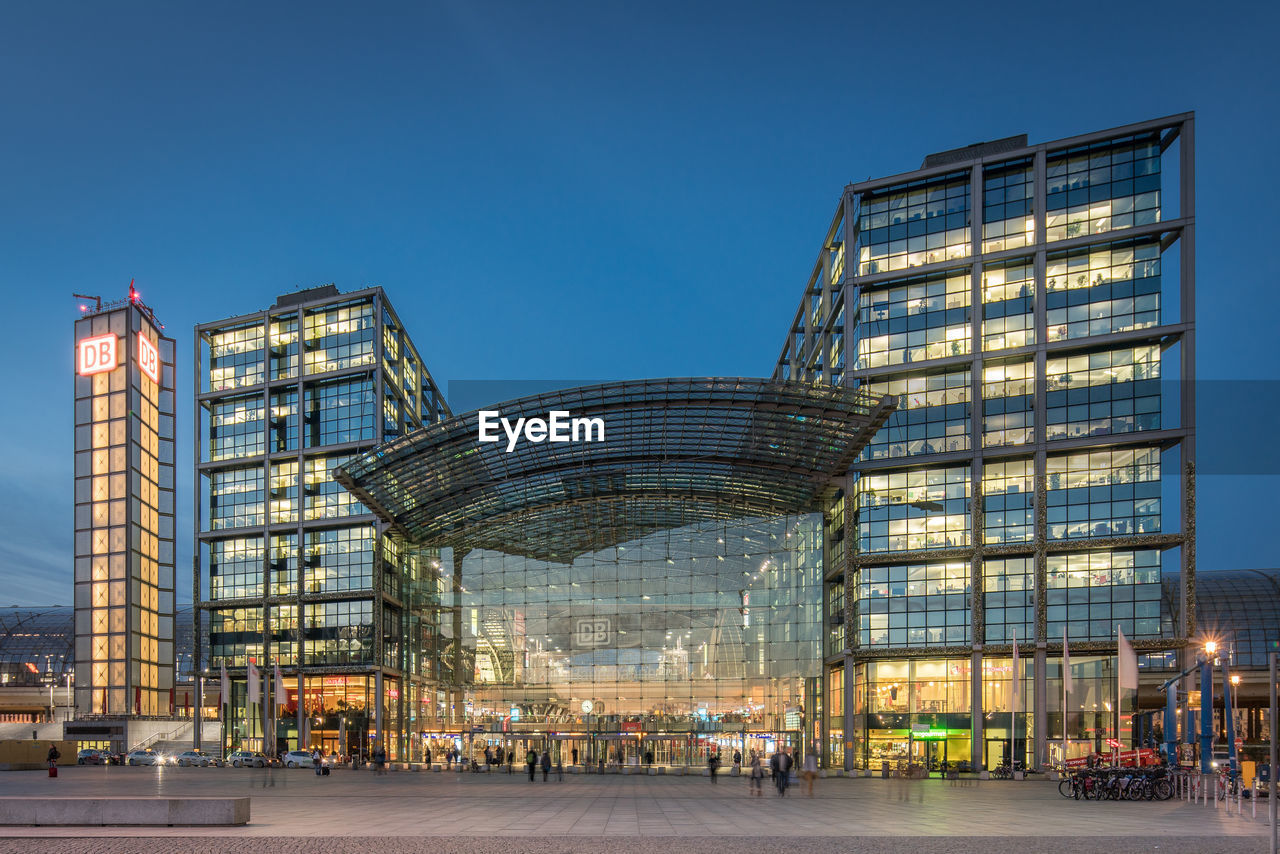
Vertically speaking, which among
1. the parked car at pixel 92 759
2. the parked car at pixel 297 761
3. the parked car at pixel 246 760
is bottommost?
the parked car at pixel 92 759

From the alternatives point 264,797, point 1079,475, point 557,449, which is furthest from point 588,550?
point 264,797

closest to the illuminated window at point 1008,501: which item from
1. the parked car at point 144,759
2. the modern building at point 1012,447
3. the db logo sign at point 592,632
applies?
the modern building at point 1012,447

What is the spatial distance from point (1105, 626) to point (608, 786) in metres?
31.8

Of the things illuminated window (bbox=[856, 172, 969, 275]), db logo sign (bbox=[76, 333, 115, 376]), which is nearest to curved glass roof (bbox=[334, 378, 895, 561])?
illuminated window (bbox=[856, 172, 969, 275])

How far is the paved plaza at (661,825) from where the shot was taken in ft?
62.6

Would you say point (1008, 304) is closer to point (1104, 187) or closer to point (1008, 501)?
point (1104, 187)

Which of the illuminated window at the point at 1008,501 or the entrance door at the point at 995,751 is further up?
the illuminated window at the point at 1008,501

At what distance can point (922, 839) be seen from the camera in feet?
67.6

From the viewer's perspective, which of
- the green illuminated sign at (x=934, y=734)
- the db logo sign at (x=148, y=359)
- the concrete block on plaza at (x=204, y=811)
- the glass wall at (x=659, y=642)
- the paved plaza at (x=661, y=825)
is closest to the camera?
the paved plaza at (x=661, y=825)

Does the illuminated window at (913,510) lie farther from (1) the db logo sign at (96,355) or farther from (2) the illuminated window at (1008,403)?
(1) the db logo sign at (96,355)

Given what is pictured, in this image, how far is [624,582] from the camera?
239ft

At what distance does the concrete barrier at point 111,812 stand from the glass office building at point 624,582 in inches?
1647

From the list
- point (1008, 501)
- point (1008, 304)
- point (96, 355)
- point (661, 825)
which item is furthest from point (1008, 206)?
point (96, 355)

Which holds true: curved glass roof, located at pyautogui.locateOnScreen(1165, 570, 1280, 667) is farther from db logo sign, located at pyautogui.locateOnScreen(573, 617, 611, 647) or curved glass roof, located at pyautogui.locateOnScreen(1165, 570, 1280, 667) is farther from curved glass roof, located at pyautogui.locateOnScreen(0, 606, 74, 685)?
curved glass roof, located at pyautogui.locateOnScreen(0, 606, 74, 685)
